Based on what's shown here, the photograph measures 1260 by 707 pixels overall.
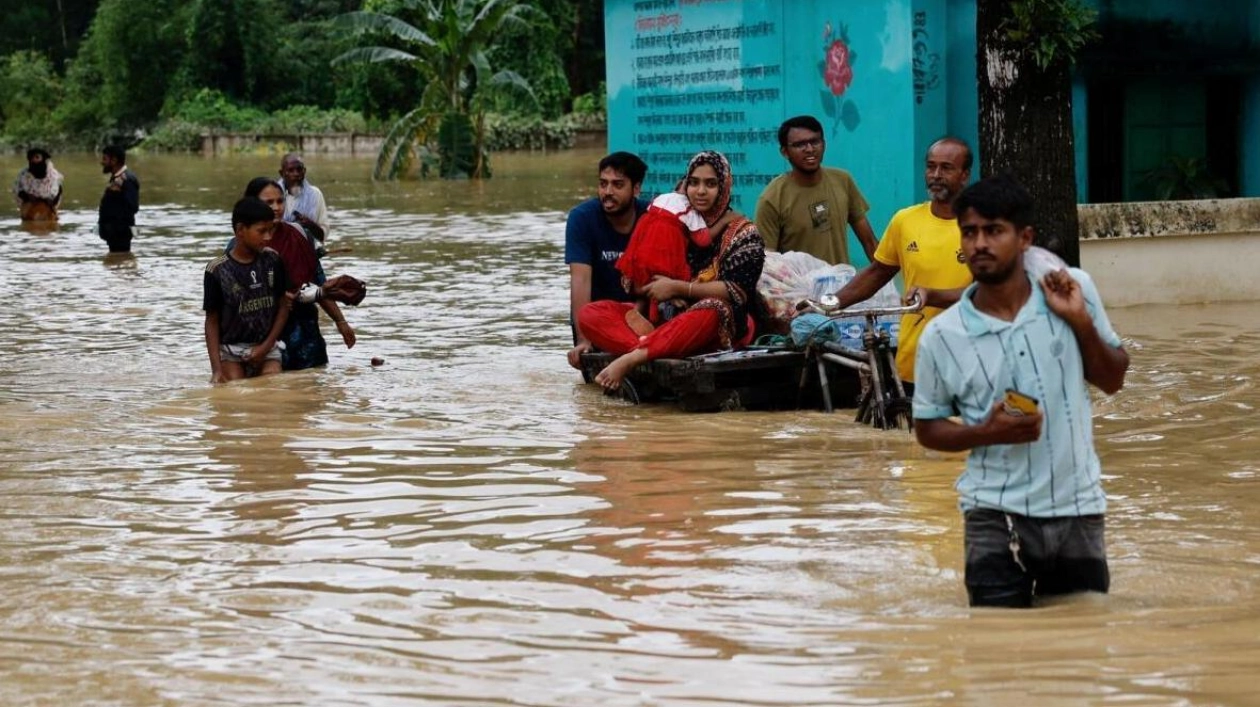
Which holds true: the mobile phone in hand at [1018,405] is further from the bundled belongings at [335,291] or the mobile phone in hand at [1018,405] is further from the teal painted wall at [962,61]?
the teal painted wall at [962,61]

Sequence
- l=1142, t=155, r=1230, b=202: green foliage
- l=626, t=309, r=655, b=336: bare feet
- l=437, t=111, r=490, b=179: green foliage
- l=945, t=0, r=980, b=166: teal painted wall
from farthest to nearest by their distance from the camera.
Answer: l=437, t=111, r=490, b=179: green foliage, l=1142, t=155, r=1230, b=202: green foliage, l=945, t=0, r=980, b=166: teal painted wall, l=626, t=309, r=655, b=336: bare feet

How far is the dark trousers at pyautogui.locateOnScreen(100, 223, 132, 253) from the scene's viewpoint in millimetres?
21719

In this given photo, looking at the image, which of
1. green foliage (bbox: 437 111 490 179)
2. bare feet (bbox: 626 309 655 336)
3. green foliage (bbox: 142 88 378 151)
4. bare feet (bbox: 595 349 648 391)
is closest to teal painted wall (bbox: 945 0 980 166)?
bare feet (bbox: 626 309 655 336)

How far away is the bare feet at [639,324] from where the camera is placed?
10.0 metres

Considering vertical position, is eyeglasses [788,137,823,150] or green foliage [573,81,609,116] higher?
green foliage [573,81,609,116]

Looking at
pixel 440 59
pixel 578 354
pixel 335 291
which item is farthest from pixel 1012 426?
pixel 440 59

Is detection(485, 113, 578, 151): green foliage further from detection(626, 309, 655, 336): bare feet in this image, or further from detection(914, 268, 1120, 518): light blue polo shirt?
detection(914, 268, 1120, 518): light blue polo shirt

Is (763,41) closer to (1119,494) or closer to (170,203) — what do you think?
(1119,494)

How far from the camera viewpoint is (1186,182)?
15.9 m

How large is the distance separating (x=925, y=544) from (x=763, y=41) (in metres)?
9.36

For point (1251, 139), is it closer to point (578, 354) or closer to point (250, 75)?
point (578, 354)

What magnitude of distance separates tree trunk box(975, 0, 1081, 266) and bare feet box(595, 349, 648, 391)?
2.85m

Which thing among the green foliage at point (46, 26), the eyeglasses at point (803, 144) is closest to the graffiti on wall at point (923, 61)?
the eyeglasses at point (803, 144)

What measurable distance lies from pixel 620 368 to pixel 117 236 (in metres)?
13.6
